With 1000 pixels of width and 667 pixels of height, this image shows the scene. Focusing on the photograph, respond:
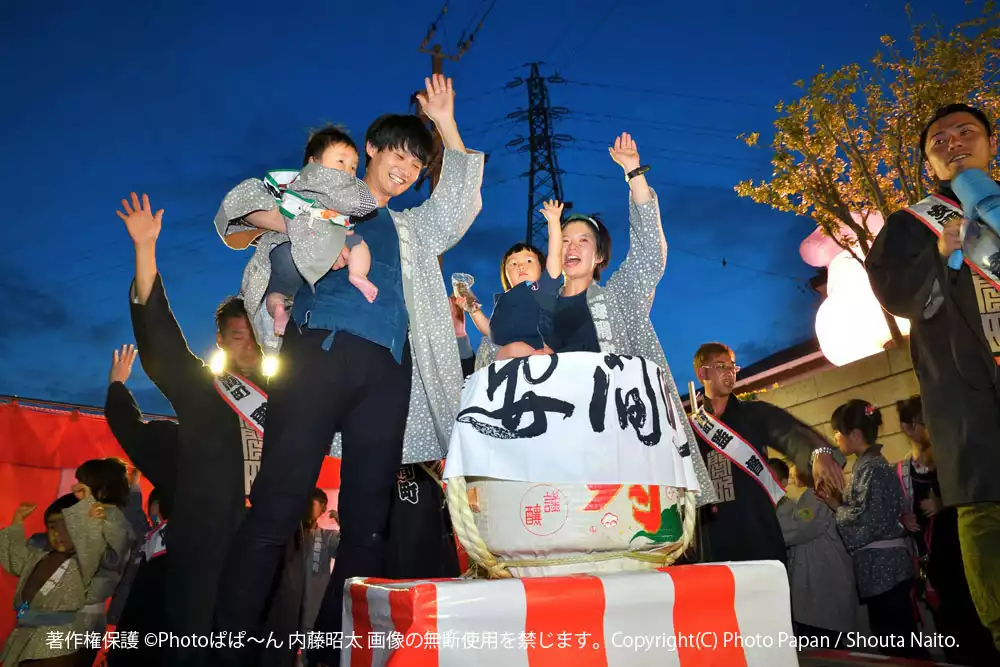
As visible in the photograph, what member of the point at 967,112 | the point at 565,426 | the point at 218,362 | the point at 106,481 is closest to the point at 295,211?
the point at 565,426

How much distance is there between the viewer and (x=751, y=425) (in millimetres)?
4391

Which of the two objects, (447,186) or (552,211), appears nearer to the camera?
(447,186)

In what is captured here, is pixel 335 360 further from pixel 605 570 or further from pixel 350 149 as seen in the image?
pixel 605 570

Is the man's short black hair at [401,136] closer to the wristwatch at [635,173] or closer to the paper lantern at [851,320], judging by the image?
the wristwatch at [635,173]

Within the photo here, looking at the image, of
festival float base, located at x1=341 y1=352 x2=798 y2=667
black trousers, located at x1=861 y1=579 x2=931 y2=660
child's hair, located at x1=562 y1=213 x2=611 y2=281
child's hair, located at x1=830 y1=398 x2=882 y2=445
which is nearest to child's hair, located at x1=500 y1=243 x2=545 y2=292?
child's hair, located at x1=562 y1=213 x2=611 y2=281

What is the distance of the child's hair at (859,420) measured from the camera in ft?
16.1

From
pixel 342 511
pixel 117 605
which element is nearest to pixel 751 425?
pixel 342 511

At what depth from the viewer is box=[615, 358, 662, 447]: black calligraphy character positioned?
5.76 ft

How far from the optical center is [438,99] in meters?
2.70

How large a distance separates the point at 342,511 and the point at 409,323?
0.70 meters

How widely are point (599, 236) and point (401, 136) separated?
1119mm

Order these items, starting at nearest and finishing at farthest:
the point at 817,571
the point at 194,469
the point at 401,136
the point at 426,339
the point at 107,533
Result: the point at 426,339, the point at 401,136, the point at 194,469, the point at 107,533, the point at 817,571

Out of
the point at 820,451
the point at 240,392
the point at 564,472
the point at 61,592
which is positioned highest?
the point at 240,392

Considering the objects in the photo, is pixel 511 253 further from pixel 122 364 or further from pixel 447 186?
pixel 122 364
